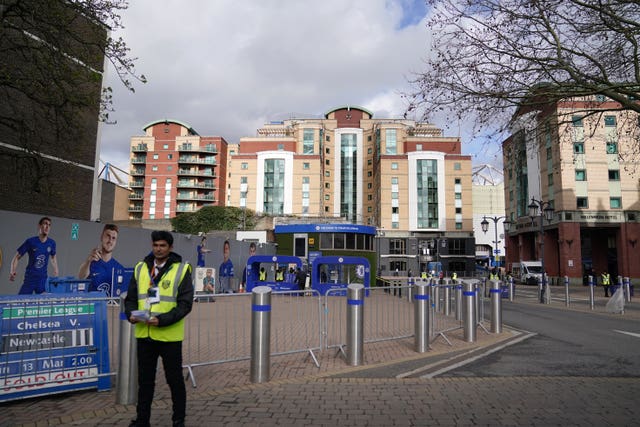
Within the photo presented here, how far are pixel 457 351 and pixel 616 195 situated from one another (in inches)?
1964

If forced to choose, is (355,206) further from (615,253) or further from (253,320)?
(253,320)

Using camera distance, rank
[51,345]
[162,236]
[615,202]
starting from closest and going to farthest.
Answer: [162,236], [51,345], [615,202]

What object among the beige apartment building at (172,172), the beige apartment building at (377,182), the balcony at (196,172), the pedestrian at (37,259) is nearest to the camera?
the pedestrian at (37,259)

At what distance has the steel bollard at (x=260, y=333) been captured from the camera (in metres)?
5.86

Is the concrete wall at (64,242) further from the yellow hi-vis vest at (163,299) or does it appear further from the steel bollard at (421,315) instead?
the steel bollard at (421,315)

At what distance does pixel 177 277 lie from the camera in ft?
13.4

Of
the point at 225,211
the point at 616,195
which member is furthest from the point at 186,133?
the point at 616,195

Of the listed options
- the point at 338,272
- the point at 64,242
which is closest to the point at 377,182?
the point at 338,272

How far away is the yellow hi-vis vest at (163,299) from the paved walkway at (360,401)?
1018 millimetres

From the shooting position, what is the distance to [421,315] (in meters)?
8.00

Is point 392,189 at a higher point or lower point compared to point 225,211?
higher

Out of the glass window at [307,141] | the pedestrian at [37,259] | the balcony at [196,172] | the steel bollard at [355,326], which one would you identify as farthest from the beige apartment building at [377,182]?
the steel bollard at [355,326]

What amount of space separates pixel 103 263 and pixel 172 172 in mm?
75252

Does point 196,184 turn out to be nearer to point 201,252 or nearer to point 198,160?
point 198,160
